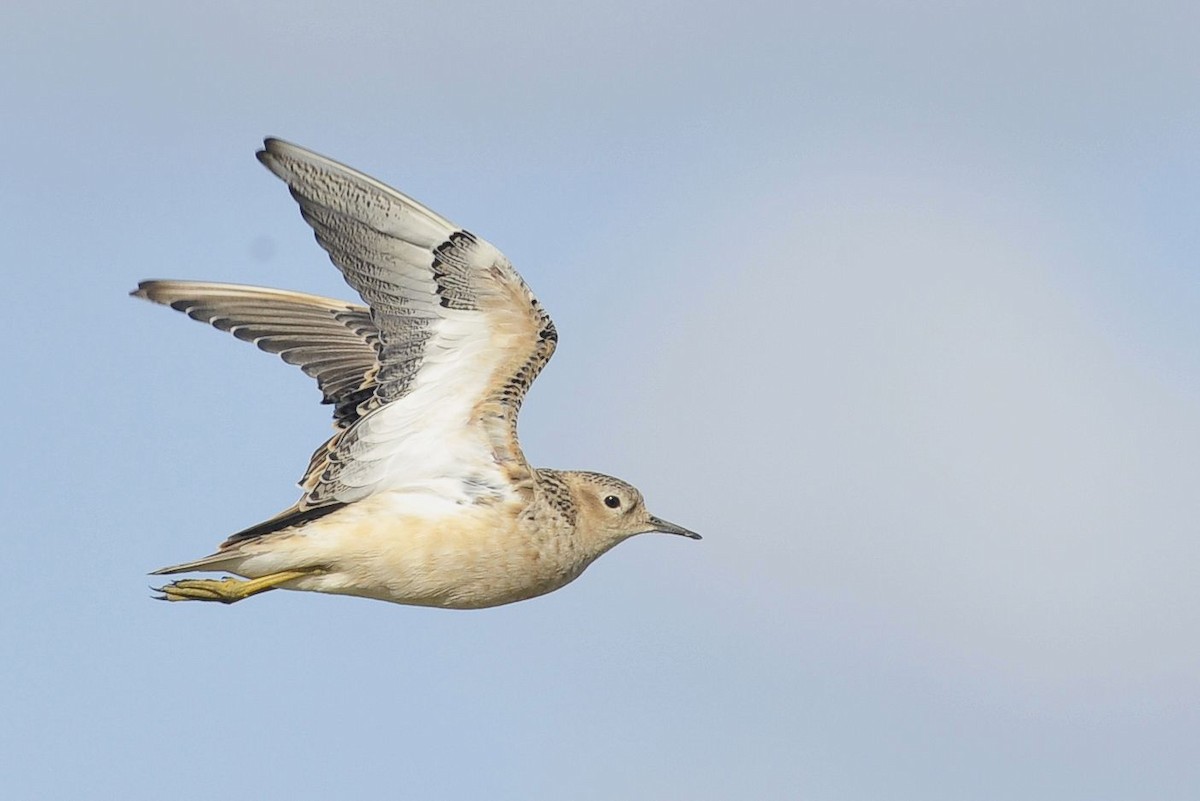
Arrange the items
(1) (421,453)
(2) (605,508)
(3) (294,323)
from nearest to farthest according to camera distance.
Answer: (1) (421,453) → (2) (605,508) → (3) (294,323)

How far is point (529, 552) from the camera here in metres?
13.0

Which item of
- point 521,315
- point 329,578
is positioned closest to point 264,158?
point 521,315

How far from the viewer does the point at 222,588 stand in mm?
12945

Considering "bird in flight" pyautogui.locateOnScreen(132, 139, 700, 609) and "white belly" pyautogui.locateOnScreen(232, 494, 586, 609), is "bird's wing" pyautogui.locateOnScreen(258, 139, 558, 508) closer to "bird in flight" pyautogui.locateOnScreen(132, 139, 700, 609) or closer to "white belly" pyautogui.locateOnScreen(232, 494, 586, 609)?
"bird in flight" pyautogui.locateOnScreen(132, 139, 700, 609)

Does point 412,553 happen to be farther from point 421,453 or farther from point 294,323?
point 294,323

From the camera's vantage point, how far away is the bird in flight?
12.5 meters

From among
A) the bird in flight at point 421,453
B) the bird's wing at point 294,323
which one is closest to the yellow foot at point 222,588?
the bird in flight at point 421,453

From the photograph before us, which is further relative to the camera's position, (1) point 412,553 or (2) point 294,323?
(2) point 294,323

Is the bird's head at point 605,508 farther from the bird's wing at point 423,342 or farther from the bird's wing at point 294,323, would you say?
the bird's wing at point 294,323

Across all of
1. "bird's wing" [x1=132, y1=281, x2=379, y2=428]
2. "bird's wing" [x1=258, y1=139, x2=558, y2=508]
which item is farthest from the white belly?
"bird's wing" [x1=132, y1=281, x2=379, y2=428]

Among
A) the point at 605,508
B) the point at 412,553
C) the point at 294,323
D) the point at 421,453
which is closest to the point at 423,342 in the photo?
the point at 421,453

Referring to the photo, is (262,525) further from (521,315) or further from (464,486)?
(521,315)

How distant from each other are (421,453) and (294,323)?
92.7 inches

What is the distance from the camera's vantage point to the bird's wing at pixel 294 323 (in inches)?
577
